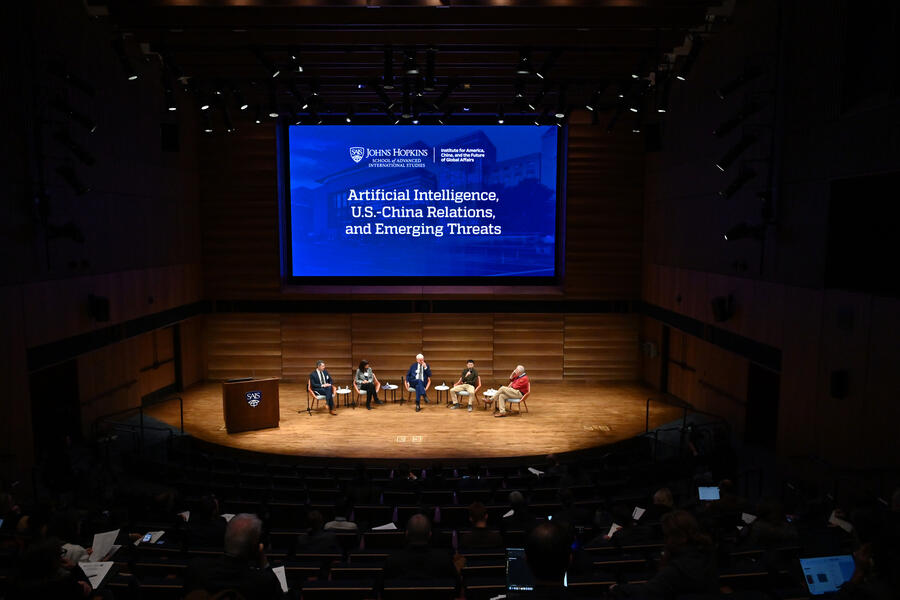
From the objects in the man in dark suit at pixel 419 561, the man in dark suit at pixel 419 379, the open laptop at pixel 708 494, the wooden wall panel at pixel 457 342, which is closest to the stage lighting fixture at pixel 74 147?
the man in dark suit at pixel 419 379

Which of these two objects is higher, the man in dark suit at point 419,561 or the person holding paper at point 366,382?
the man in dark suit at point 419,561

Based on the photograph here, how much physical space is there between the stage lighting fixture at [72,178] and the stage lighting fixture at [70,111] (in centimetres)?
69

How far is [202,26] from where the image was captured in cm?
1059

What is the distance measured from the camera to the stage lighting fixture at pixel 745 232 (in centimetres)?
942

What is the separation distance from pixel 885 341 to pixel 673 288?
19.9 ft

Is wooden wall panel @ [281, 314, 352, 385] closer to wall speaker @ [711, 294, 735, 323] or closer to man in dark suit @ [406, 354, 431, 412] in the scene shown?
man in dark suit @ [406, 354, 431, 412]

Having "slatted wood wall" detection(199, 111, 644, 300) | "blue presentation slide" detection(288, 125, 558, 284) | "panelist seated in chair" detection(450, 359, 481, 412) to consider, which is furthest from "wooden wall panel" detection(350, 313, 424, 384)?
"panelist seated in chair" detection(450, 359, 481, 412)

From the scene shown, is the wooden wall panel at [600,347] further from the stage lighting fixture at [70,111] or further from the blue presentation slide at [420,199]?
the stage lighting fixture at [70,111]

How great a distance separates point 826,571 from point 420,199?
11.9 meters

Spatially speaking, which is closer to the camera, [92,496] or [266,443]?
[92,496]

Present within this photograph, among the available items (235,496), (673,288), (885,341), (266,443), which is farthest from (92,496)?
(673,288)

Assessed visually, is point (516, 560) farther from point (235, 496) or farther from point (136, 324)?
point (136, 324)

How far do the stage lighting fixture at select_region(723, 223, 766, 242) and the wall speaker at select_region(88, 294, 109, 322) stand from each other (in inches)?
402

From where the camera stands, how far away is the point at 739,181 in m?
9.69
